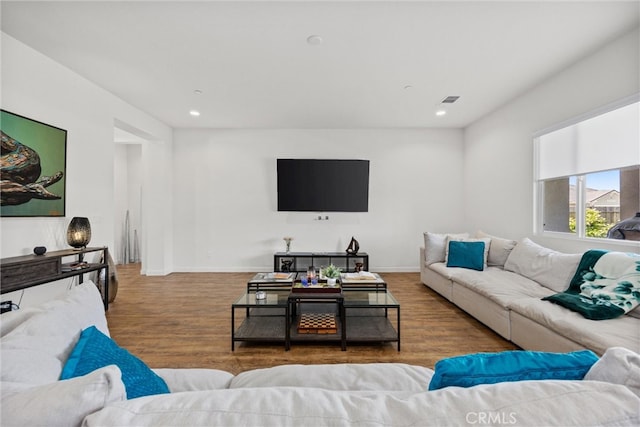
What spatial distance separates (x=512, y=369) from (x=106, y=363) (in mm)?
1237

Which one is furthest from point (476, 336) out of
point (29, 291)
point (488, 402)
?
point (29, 291)

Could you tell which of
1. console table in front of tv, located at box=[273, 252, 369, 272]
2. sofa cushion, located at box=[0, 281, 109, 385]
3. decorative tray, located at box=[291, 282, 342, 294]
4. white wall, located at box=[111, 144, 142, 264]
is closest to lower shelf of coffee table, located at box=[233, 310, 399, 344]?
decorative tray, located at box=[291, 282, 342, 294]

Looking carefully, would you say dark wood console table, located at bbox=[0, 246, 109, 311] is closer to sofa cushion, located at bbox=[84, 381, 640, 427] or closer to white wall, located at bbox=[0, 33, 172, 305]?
white wall, located at bbox=[0, 33, 172, 305]

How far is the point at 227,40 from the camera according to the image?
8.24 ft

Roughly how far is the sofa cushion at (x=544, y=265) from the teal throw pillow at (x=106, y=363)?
131 inches

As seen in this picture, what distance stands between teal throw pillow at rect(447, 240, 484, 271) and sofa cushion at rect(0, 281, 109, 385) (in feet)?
12.4

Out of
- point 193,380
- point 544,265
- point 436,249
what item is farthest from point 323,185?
point 193,380

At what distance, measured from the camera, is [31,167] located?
266 centimetres

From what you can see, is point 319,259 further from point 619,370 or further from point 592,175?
point 619,370

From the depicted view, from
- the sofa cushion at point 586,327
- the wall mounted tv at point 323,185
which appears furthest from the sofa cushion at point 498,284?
the wall mounted tv at point 323,185

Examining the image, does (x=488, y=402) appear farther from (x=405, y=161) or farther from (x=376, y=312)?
(x=405, y=161)

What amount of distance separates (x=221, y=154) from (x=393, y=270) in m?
3.98

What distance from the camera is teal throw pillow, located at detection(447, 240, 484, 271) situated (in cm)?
357

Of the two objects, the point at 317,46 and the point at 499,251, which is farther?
the point at 499,251
